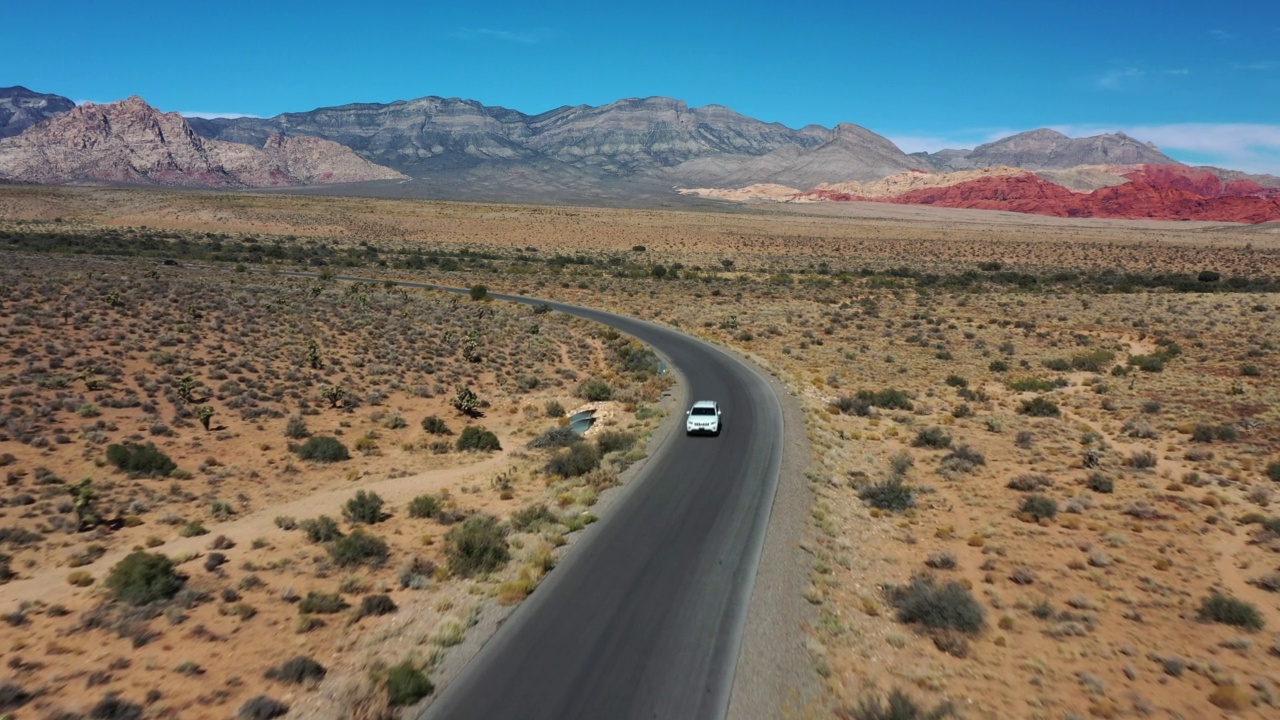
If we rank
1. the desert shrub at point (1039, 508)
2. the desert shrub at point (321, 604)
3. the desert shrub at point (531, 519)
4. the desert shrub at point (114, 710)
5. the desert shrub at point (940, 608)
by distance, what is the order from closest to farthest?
1. the desert shrub at point (114, 710)
2. the desert shrub at point (940, 608)
3. the desert shrub at point (321, 604)
4. the desert shrub at point (531, 519)
5. the desert shrub at point (1039, 508)

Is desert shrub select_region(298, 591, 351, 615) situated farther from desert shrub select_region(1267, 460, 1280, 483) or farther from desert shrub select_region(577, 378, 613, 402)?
desert shrub select_region(1267, 460, 1280, 483)

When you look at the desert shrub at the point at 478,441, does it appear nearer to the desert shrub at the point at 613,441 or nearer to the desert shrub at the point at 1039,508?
the desert shrub at the point at 613,441

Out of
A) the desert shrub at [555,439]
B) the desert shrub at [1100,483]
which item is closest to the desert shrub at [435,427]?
the desert shrub at [555,439]

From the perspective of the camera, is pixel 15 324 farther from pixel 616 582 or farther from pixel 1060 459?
pixel 1060 459

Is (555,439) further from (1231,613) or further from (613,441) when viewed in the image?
(1231,613)

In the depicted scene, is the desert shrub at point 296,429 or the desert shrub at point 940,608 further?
the desert shrub at point 296,429

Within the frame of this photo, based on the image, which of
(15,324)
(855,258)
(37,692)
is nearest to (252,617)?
(37,692)

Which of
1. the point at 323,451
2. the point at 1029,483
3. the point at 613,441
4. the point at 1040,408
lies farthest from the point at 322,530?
the point at 1040,408
